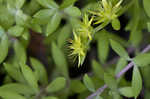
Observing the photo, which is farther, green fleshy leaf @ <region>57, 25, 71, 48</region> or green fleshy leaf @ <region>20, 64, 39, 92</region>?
green fleshy leaf @ <region>57, 25, 71, 48</region>

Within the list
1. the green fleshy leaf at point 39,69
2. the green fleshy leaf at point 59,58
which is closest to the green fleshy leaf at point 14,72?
the green fleshy leaf at point 39,69

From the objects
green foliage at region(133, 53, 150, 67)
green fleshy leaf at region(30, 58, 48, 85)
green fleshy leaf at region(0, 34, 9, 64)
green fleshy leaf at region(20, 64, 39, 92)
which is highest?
green fleshy leaf at region(0, 34, 9, 64)

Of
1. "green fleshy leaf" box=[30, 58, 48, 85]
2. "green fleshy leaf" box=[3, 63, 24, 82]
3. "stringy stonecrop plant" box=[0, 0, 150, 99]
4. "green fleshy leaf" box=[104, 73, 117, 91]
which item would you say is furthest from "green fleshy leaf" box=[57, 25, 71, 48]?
"green fleshy leaf" box=[104, 73, 117, 91]

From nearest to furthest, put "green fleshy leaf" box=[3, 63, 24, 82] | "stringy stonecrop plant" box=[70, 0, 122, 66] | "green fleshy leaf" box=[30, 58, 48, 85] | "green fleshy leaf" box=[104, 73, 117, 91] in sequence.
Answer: "stringy stonecrop plant" box=[70, 0, 122, 66] → "green fleshy leaf" box=[104, 73, 117, 91] → "green fleshy leaf" box=[3, 63, 24, 82] → "green fleshy leaf" box=[30, 58, 48, 85]

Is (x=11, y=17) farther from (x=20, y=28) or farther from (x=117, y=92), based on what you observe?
(x=117, y=92)

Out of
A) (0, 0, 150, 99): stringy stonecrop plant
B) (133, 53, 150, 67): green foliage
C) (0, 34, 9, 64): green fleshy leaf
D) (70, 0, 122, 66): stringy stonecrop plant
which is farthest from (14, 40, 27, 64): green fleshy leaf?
(133, 53, 150, 67): green foliage

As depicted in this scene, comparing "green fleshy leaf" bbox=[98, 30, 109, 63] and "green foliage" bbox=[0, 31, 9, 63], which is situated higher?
"green foliage" bbox=[0, 31, 9, 63]

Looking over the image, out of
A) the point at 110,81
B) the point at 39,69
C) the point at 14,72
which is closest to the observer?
the point at 110,81

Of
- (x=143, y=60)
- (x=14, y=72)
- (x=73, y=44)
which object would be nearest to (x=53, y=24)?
(x=73, y=44)

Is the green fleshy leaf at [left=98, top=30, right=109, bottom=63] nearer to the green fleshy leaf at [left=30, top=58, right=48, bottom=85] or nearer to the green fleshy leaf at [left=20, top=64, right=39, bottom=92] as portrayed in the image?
the green fleshy leaf at [left=30, top=58, right=48, bottom=85]

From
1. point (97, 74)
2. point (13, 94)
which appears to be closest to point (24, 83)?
point (13, 94)

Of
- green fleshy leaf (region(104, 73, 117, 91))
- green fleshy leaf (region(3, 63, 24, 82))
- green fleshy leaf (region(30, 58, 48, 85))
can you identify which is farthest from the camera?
green fleshy leaf (region(30, 58, 48, 85))

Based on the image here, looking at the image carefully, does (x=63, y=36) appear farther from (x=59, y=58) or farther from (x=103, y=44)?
(x=103, y=44)
